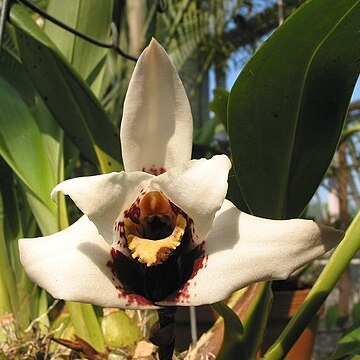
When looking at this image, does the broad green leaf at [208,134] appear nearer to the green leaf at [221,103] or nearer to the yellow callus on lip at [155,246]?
the green leaf at [221,103]

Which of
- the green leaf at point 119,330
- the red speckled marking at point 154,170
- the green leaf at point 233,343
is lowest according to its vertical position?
the green leaf at point 119,330

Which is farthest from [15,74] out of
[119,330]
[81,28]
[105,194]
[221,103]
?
[105,194]

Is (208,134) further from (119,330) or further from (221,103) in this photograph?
(119,330)

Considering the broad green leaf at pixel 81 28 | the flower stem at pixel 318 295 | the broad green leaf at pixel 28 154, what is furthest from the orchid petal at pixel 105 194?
the broad green leaf at pixel 81 28

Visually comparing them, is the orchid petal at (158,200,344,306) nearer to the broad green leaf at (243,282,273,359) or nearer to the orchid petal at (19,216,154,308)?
the orchid petal at (19,216,154,308)

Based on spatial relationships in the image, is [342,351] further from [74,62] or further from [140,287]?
[74,62]

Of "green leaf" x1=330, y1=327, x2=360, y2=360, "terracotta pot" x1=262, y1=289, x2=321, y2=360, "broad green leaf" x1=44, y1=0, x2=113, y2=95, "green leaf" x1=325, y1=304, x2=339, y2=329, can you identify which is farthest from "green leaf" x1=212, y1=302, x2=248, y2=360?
"green leaf" x1=325, y1=304, x2=339, y2=329
